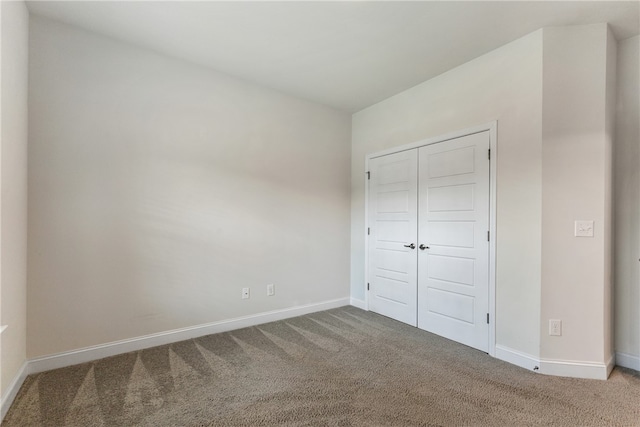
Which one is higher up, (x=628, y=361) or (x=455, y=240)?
(x=455, y=240)

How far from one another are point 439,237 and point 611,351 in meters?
1.60

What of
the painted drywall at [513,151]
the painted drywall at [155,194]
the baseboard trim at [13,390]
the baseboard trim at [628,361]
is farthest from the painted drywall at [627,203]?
the baseboard trim at [13,390]

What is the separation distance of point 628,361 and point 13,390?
4587 mm

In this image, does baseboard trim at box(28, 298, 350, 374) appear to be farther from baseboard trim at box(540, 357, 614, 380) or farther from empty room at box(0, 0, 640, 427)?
baseboard trim at box(540, 357, 614, 380)

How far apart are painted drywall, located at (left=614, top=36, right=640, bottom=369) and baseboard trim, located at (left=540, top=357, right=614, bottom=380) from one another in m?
0.35

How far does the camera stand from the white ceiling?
2.13 meters

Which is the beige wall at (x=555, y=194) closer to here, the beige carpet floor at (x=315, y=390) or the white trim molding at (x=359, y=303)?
the beige carpet floor at (x=315, y=390)

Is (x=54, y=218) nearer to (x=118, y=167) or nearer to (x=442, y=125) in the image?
(x=118, y=167)

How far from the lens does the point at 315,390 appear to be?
206 centimetres

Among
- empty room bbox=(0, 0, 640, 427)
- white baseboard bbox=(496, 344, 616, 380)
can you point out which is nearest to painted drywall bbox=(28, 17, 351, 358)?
empty room bbox=(0, 0, 640, 427)

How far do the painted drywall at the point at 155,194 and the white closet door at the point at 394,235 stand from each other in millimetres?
720

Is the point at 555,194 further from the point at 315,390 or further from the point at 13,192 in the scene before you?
the point at 13,192

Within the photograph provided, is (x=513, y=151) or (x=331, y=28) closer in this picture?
(x=331, y=28)

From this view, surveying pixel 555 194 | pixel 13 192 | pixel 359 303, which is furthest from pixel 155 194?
pixel 555 194
